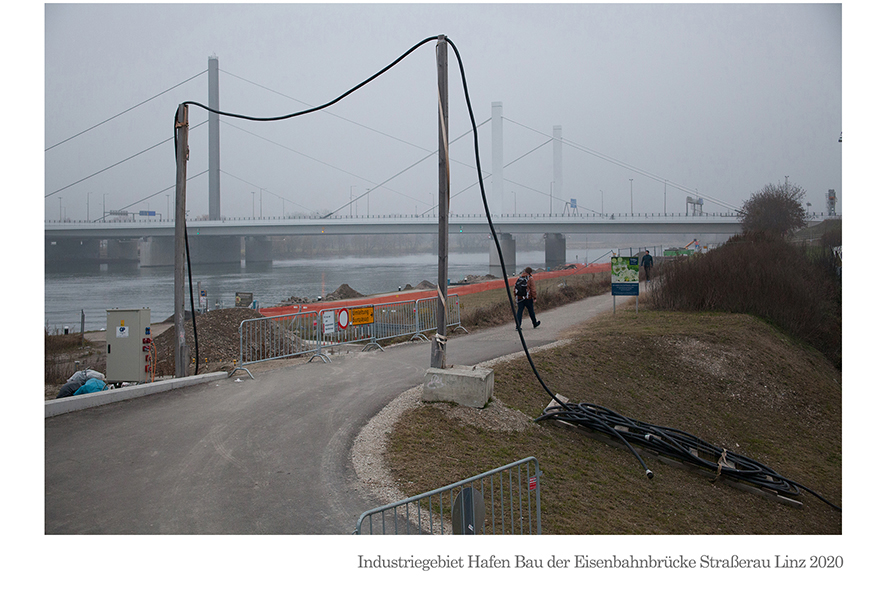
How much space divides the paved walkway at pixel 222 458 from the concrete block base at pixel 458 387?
85cm

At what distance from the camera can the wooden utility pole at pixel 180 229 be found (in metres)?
10.9

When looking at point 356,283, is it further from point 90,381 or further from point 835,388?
point 90,381

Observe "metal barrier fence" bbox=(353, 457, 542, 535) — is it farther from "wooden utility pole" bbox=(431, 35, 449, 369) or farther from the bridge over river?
the bridge over river

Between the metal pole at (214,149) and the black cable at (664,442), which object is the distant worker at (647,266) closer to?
the black cable at (664,442)

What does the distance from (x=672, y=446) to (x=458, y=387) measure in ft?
11.5

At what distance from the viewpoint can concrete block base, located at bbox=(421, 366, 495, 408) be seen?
28.3 feet

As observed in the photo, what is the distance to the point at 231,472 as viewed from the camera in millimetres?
6477

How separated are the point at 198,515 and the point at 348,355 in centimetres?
796

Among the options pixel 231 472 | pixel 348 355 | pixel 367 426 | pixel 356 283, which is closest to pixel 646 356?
pixel 348 355

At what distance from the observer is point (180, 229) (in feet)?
36.4

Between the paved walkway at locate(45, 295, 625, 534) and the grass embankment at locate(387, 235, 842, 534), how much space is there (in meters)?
0.91

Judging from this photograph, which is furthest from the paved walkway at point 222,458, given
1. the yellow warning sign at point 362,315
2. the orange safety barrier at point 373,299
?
the orange safety barrier at point 373,299

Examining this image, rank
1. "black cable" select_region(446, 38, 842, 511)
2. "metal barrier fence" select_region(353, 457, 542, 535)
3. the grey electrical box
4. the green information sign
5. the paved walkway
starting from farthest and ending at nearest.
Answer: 1. the green information sign
2. the grey electrical box
3. "black cable" select_region(446, 38, 842, 511)
4. the paved walkway
5. "metal barrier fence" select_region(353, 457, 542, 535)

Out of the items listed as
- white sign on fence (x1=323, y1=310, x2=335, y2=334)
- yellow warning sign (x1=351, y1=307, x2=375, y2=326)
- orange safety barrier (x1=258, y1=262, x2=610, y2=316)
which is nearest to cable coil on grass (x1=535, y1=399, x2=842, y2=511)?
white sign on fence (x1=323, y1=310, x2=335, y2=334)
